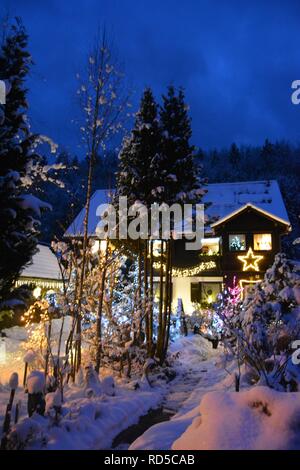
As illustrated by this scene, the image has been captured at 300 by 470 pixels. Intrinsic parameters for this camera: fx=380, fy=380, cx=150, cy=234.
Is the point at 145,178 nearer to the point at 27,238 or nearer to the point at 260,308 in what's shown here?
the point at 27,238

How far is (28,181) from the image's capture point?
9945 mm

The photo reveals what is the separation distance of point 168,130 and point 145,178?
2180mm

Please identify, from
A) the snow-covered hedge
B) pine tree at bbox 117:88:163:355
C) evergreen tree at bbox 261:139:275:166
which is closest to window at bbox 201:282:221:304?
pine tree at bbox 117:88:163:355

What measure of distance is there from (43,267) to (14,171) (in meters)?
11.8

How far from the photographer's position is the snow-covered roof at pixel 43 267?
1873 cm

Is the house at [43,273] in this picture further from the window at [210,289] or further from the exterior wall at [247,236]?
the window at [210,289]

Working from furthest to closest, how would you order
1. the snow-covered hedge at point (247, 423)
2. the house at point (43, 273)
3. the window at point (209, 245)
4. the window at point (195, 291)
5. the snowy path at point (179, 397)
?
the window at point (209, 245)
the window at point (195, 291)
the house at point (43, 273)
the snowy path at point (179, 397)
the snow-covered hedge at point (247, 423)

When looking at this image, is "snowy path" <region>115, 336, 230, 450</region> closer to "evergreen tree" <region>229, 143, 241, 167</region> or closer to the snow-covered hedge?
the snow-covered hedge

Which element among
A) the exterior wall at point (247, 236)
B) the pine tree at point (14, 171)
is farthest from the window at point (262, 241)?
the pine tree at point (14, 171)

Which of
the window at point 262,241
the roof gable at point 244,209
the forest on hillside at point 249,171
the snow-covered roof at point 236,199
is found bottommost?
the window at point 262,241

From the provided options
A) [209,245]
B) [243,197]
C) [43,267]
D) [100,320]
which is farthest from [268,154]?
[100,320]

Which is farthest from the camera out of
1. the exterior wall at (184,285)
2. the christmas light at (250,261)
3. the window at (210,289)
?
the window at (210,289)

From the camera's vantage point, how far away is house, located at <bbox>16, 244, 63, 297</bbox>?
18375 mm
